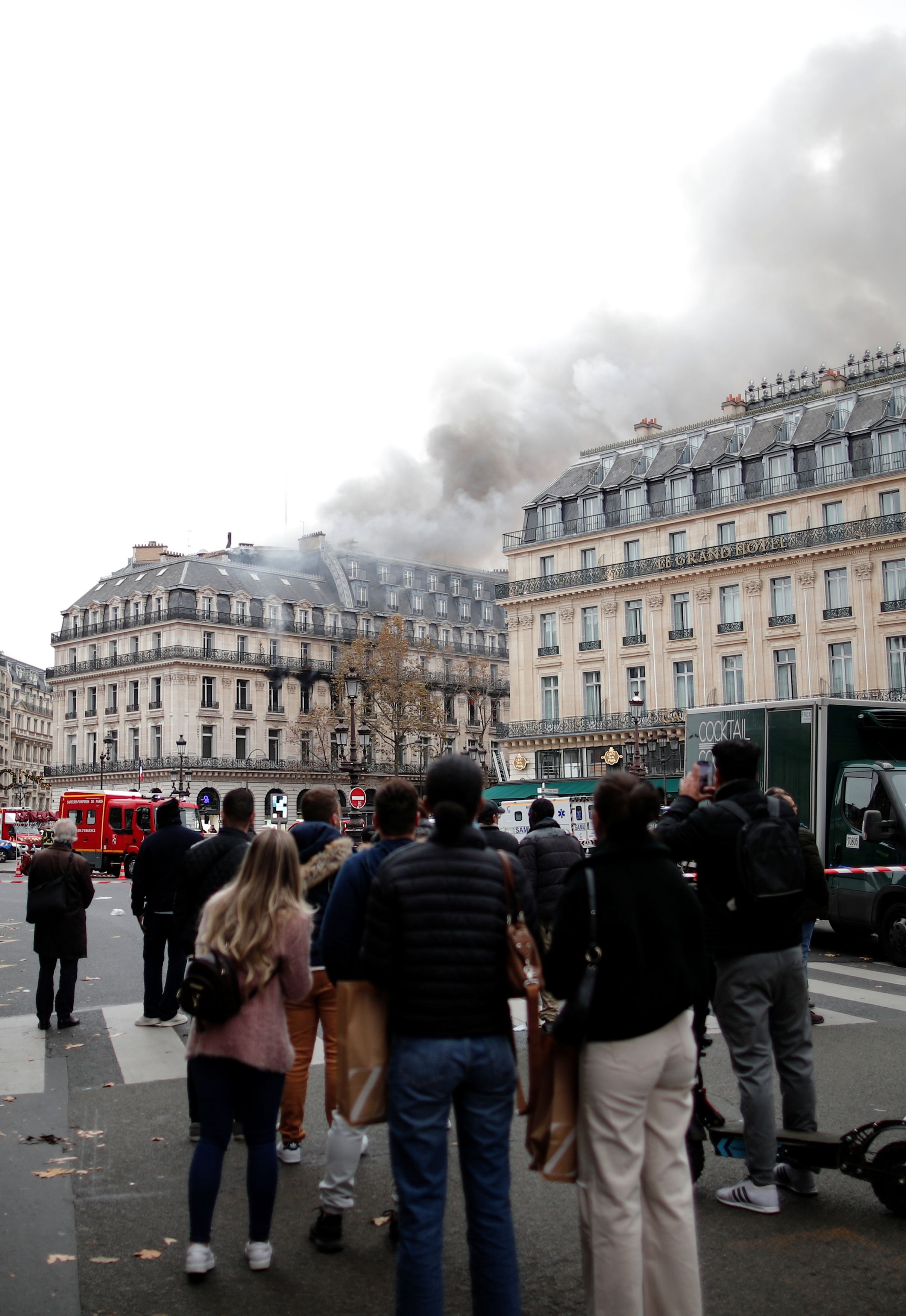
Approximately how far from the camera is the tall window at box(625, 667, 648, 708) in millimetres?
48594

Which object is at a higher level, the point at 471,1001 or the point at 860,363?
the point at 860,363

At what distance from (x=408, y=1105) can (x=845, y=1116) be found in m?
4.04

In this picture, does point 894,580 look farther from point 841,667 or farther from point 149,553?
point 149,553

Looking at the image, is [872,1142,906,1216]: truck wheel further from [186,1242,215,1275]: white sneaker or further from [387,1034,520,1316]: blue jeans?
[186,1242,215,1275]: white sneaker

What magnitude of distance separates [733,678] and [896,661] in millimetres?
6588

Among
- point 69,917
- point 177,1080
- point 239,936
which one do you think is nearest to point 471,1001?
point 239,936

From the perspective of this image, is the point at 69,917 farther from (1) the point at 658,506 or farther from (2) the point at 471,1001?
(1) the point at 658,506

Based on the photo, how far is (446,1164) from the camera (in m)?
3.69

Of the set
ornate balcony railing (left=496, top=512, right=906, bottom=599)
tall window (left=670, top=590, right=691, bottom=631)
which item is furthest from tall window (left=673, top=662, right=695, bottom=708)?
ornate balcony railing (left=496, top=512, right=906, bottom=599)

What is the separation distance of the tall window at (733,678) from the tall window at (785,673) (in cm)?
149

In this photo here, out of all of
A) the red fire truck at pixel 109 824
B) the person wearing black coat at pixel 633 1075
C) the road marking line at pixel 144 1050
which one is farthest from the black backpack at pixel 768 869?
the red fire truck at pixel 109 824

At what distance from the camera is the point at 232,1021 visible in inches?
178

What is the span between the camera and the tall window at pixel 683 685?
1859 inches

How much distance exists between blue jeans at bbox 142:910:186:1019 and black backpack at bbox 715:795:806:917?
481cm
